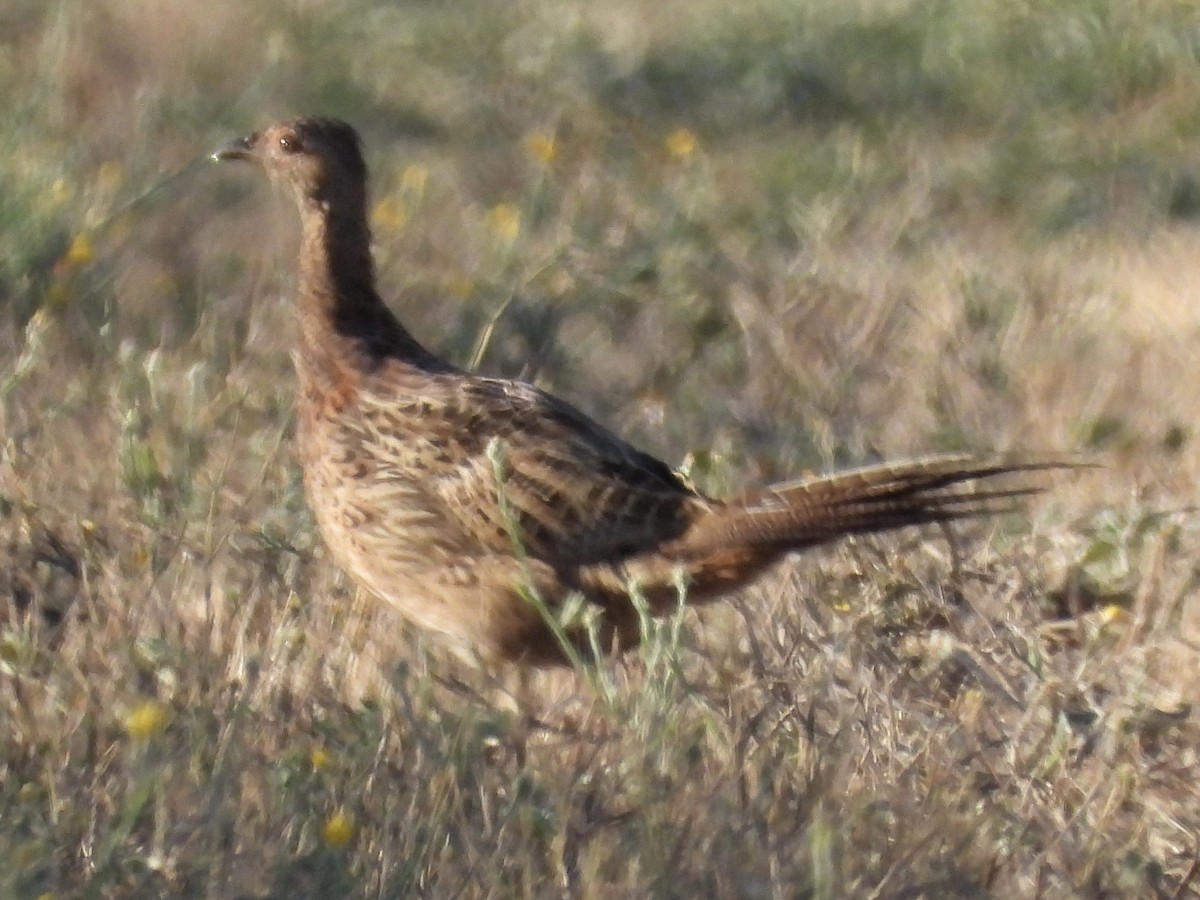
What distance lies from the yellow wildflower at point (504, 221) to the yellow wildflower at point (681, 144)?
0.71 meters

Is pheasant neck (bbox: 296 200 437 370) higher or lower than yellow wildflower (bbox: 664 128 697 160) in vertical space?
higher

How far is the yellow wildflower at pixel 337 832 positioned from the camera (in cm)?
365

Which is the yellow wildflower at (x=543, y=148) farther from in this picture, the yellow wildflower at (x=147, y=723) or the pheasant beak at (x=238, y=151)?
the yellow wildflower at (x=147, y=723)

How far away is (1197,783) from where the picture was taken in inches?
183

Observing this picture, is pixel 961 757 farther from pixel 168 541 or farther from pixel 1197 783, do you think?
pixel 168 541

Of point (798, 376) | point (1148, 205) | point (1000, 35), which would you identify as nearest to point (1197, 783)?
point (798, 376)

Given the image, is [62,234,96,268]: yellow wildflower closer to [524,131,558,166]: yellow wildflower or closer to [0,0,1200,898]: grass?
[0,0,1200,898]: grass

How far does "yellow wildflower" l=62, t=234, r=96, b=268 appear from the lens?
6.47m

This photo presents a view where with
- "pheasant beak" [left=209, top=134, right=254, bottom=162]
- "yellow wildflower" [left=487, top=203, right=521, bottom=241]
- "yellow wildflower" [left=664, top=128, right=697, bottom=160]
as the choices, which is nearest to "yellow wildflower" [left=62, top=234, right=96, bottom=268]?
"pheasant beak" [left=209, top=134, right=254, bottom=162]

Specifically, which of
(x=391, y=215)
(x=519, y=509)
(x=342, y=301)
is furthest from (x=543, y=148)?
(x=519, y=509)

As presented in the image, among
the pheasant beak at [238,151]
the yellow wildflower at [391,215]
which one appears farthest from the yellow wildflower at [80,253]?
the yellow wildflower at [391,215]

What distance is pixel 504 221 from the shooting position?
792cm

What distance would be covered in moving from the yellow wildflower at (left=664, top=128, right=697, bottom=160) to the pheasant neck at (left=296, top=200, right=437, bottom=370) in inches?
128

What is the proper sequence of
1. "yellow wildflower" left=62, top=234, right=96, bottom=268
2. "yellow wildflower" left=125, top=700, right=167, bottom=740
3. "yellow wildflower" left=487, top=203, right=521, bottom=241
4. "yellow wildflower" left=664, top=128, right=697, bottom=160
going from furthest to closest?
"yellow wildflower" left=664, top=128, right=697, bottom=160, "yellow wildflower" left=487, top=203, right=521, bottom=241, "yellow wildflower" left=62, top=234, right=96, bottom=268, "yellow wildflower" left=125, top=700, right=167, bottom=740
